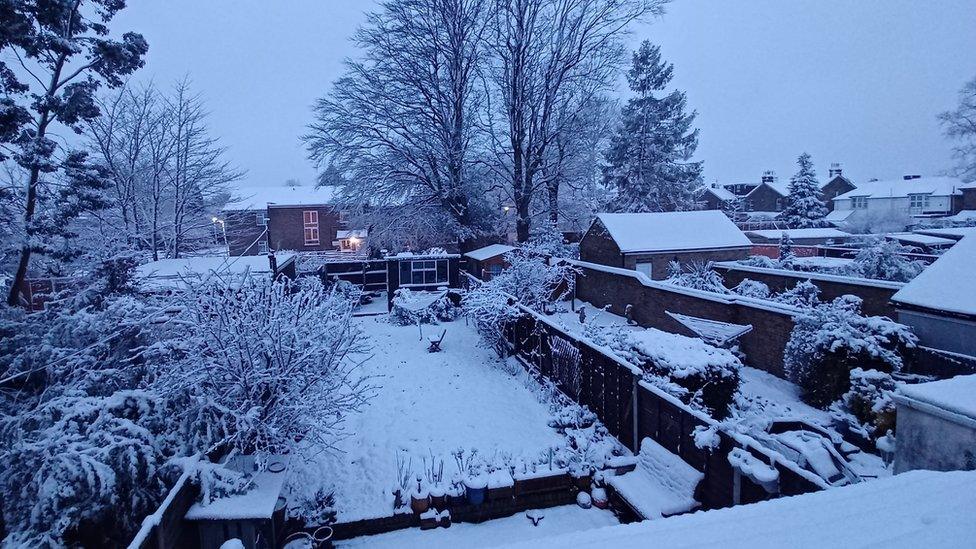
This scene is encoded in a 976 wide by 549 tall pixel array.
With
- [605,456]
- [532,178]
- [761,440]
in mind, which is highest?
[532,178]

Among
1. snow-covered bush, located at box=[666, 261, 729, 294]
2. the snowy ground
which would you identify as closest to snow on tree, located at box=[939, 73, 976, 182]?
snow-covered bush, located at box=[666, 261, 729, 294]

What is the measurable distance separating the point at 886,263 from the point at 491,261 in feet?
38.7

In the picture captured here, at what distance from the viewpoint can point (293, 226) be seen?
3981cm

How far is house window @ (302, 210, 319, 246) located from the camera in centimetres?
3988

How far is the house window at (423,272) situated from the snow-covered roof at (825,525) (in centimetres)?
1821

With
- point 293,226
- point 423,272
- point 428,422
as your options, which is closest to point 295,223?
point 293,226

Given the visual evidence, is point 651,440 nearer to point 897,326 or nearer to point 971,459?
point 971,459

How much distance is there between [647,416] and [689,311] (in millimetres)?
6516

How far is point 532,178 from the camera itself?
21828mm

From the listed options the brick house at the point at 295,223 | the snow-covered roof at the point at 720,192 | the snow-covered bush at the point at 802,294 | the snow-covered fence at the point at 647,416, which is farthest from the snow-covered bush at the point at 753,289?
the snow-covered roof at the point at 720,192

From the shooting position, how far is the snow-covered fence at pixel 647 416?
15.8 ft

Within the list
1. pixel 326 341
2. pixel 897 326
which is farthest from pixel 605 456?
pixel 897 326

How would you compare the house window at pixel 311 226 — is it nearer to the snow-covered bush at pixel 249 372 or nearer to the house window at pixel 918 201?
the snow-covered bush at pixel 249 372

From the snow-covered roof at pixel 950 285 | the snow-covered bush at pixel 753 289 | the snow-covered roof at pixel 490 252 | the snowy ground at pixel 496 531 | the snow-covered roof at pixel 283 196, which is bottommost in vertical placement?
the snowy ground at pixel 496 531
